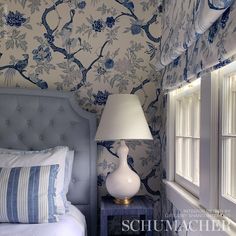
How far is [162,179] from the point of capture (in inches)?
101

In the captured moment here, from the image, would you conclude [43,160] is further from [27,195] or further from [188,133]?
[188,133]

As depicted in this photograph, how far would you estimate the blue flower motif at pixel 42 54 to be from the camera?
2615 mm

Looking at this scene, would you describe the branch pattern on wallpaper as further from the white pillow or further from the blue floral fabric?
the white pillow

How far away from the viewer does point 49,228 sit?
1.84 metres

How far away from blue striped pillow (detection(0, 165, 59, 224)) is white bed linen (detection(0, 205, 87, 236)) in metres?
0.05

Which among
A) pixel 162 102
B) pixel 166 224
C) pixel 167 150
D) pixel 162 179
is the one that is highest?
pixel 162 102

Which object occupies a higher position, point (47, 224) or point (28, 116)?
point (28, 116)

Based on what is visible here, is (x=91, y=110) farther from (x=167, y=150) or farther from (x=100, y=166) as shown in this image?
(x=167, y=150)

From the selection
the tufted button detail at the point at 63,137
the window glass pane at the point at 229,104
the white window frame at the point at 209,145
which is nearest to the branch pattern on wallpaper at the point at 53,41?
the tufted button detail at the point at 63,137

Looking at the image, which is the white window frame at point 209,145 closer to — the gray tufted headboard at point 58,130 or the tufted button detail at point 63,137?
the gray tufted headboard at point 58,130

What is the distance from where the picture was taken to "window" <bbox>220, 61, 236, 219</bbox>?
4.82 ft

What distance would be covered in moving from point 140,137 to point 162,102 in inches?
21.5

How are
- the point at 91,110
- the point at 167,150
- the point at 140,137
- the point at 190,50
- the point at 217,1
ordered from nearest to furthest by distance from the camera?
the point at 217,1
the point at 190,50
the point at 140,137
the point at 167,150
the point at 91,110

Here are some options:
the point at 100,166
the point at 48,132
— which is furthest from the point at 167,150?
the point at 48,132
